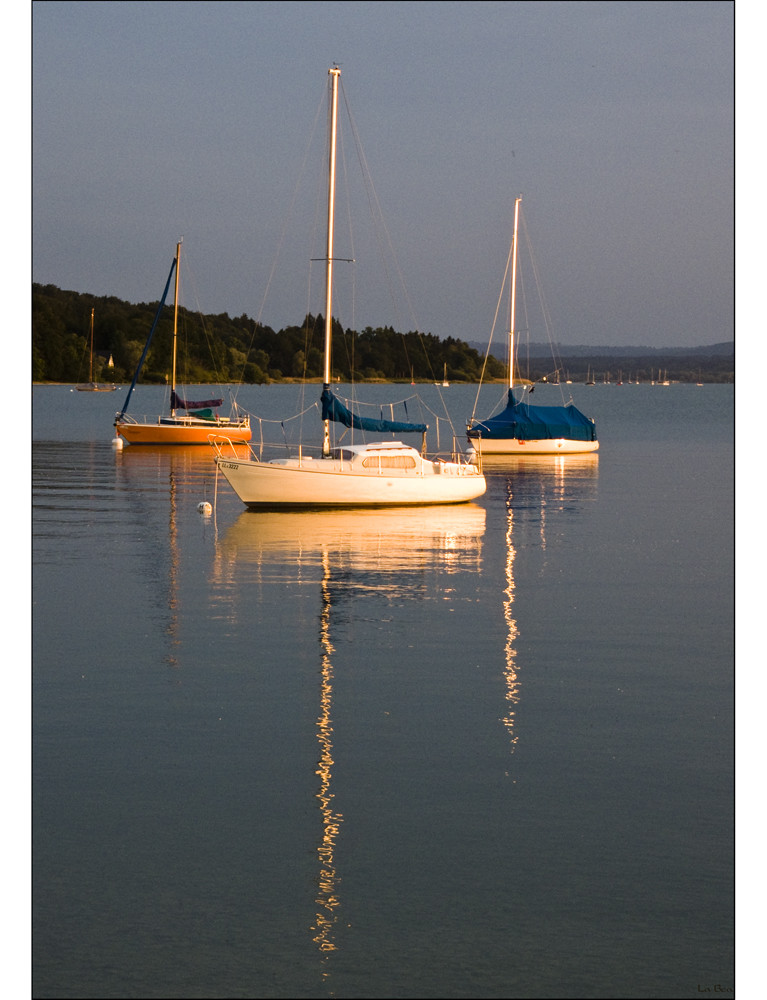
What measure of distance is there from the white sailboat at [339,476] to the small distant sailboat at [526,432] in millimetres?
27830

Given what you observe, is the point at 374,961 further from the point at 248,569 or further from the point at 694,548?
the point at 694,548

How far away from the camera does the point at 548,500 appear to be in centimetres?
4744

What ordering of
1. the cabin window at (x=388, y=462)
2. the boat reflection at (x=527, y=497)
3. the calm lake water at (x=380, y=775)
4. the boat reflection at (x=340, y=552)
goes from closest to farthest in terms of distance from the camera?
the calm lake water at (x=380, y=775) < the boat reflection at (x=527, y=497) < the boat reflection at (x=340, y=552) < the cabin window at (x=388, y=462)

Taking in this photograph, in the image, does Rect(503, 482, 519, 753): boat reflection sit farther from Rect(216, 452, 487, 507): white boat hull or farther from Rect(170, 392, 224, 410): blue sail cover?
Rect(170, 392, 224, 410): blue sail cover

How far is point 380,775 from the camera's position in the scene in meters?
14.9

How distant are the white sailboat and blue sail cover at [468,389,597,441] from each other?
27841mm

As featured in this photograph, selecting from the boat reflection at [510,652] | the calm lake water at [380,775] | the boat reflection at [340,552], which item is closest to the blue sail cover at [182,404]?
the boat reflection at [340,552]

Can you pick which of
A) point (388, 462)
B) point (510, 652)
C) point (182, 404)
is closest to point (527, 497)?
point (388, 462)

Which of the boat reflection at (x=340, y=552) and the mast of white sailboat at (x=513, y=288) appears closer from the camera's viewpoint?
the boat reflection at (x=340, y=552)

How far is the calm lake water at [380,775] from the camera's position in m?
10.8

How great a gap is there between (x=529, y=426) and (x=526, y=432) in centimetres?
41

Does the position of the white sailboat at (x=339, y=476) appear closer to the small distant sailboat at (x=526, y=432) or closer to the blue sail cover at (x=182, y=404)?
the small distant sailboat at (x=526, y=432)

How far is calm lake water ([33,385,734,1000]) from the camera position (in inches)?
426

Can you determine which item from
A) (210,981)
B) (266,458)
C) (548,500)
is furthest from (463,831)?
(266,458)
